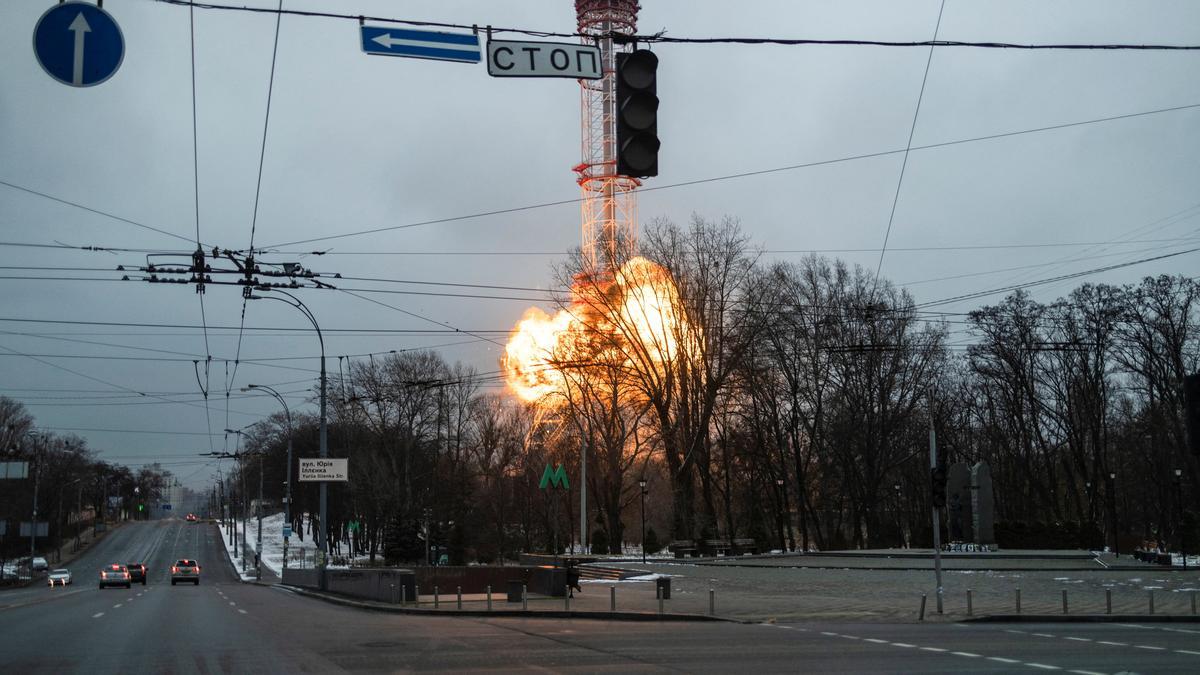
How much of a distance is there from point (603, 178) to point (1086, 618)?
39.9 meters

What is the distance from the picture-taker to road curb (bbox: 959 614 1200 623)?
2367 cm

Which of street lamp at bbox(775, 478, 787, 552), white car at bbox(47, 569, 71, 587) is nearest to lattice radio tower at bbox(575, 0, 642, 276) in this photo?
street lamp at bbox(775, 478, 787, 552)

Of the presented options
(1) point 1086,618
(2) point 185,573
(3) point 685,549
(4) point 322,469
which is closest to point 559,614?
(1) point 1086,618

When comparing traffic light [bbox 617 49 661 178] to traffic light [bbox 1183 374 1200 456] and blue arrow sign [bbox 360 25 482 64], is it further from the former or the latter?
traffic light [bbox 1183 374 1200 456]

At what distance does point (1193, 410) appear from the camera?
9523mm

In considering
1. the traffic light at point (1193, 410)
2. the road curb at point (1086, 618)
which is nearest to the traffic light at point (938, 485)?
the road curb at point (1086, 618)

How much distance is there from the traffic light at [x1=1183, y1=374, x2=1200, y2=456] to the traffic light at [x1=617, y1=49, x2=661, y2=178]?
5.52m

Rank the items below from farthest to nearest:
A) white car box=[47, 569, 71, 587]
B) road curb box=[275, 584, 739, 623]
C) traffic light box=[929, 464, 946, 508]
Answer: white car box=[47, 569, 71, 587]
traffic light box=[929, 464, 946, 508]
road curb box=[275, 584, 739, 623]

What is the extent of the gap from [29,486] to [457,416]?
46933 mm

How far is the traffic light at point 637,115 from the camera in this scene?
9.45 metres

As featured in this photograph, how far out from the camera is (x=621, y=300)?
179 ft

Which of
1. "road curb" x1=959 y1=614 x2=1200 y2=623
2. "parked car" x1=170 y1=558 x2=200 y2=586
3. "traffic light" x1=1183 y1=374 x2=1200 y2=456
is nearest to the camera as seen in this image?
"traffic light" x1=1183 y1=374 x2=1200 y2=456

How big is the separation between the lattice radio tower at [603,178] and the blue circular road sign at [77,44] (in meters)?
44.1

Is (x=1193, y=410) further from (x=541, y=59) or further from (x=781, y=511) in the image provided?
(x=781, y=511)
